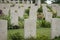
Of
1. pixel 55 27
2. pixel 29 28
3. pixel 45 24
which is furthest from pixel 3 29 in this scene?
pixel 45 24

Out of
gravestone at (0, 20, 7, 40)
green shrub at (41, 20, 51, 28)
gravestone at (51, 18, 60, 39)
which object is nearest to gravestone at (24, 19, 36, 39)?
gravestone at (51, 18, 60, 39)

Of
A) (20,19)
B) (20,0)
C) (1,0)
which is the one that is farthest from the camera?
(20,0)

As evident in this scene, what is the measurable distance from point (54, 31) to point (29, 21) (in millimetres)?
785

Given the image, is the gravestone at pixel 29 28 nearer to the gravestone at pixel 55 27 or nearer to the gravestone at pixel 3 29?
the gravestone at pixel 55 27

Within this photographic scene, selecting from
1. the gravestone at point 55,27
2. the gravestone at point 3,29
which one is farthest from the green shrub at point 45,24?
the gravestone at point 3,29

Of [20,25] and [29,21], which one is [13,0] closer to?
[20,25]

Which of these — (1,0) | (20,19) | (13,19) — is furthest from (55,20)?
(1,0)

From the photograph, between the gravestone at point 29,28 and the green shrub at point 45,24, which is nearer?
the gravestone at point 29,28

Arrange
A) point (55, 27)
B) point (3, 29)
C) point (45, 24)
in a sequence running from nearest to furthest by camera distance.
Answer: point (3, 29) → point (55, 27) → point (45, 24)

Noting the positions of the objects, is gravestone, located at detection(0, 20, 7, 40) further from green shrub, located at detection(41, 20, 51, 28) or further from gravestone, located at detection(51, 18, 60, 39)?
green shrub, located at detection(41, 20, 51, 28)

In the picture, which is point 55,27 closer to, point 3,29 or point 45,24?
point 3,29

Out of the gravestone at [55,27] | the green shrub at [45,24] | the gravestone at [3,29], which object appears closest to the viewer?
the gravestone at [3,29]

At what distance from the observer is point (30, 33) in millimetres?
7273

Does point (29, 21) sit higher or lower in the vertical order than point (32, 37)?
higher
